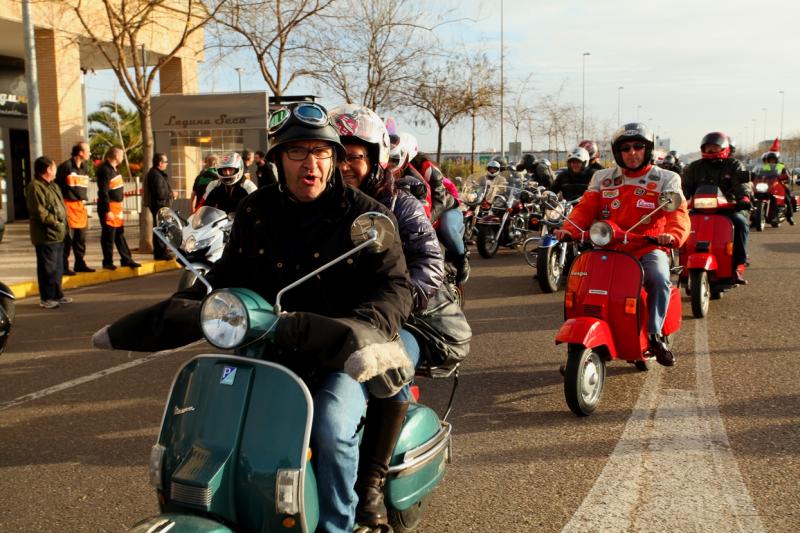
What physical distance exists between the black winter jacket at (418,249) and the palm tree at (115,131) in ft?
121

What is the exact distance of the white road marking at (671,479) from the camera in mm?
3623

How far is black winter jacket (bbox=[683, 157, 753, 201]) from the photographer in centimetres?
927

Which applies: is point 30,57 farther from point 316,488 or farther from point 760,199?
point 760,199

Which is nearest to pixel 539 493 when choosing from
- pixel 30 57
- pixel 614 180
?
pixel 614 180

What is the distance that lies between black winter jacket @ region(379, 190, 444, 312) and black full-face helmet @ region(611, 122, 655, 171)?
275 centimetres

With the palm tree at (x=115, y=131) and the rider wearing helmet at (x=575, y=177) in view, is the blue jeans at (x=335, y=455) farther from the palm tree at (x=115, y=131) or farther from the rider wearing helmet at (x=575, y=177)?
the palm tree at (x=115, y=131)

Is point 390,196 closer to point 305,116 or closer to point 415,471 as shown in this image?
point 305,116

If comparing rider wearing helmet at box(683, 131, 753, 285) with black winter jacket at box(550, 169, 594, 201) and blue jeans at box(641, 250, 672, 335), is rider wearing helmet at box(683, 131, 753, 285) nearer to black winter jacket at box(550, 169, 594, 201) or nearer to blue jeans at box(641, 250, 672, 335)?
black winter jacket at box(550, 169, 594, 201)

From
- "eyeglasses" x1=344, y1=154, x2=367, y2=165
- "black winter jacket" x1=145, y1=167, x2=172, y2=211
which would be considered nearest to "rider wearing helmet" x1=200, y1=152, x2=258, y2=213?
"black winter jacket" x1=145, y1=167, x2=172, y2=211

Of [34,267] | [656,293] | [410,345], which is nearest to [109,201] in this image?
[34,267]

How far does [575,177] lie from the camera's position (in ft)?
40.4

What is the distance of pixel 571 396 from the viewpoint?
5020 millimetres

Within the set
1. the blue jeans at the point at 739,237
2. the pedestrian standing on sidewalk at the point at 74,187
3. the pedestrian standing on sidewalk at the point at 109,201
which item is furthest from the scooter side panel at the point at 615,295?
the pedestrian standing on sidewalk at the point at 109,201

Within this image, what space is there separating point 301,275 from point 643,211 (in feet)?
13.0
